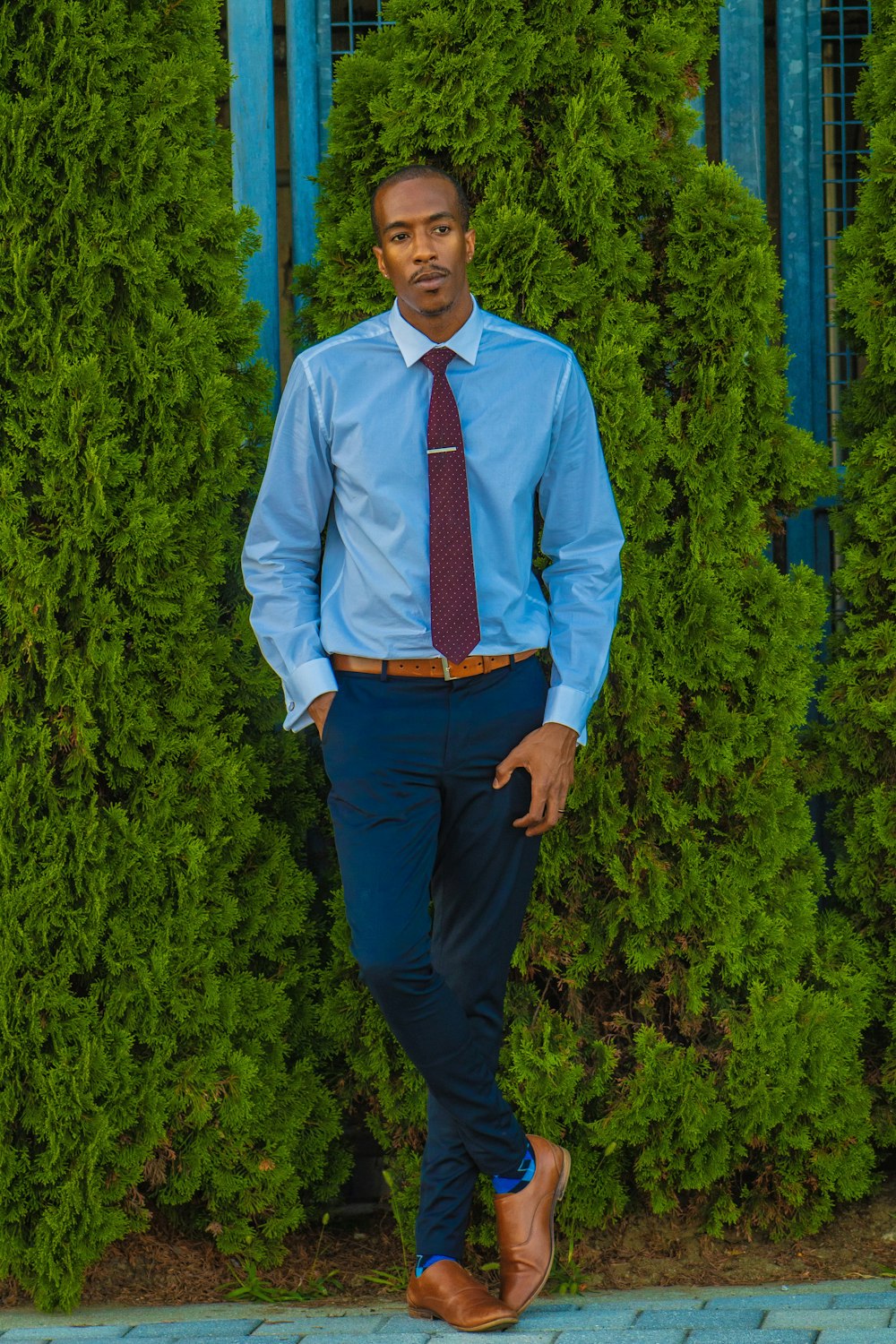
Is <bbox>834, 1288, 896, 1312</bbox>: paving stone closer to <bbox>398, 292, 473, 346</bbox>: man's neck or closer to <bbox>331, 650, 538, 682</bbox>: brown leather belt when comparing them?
<bbox>331, 650, 538, 682</bbox>: brown leather belt

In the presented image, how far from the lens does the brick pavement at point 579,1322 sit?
3.44m

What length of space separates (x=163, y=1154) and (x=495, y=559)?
1.94 metres

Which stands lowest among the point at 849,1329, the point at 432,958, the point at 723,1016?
the point at 849,1329

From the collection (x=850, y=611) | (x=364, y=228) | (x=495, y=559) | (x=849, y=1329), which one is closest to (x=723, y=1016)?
(x=849, y=1329)

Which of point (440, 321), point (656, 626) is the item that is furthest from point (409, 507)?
point (656, 626)

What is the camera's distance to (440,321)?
3498 millimetres

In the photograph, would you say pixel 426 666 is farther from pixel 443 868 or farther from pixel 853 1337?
pixel 853 1337

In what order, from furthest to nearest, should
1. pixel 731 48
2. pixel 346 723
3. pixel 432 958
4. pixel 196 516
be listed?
pixel 731 48, pixel 196 516, pixel 432 958, pixel 346 723

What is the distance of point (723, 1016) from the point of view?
165 inches

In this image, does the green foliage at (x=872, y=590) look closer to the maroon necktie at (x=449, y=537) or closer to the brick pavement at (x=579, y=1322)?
the brick pavement at (x=579, y=1322)

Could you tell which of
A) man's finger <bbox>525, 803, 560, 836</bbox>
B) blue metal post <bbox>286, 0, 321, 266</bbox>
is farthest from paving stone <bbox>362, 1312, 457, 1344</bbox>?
blue metal post <bbox>286, 0, 321, 266</bbox>

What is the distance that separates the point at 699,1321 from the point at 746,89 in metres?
3.86

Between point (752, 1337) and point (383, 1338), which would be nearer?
point (752, 1337)

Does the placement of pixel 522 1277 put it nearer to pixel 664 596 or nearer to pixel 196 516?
pixel 664 596
